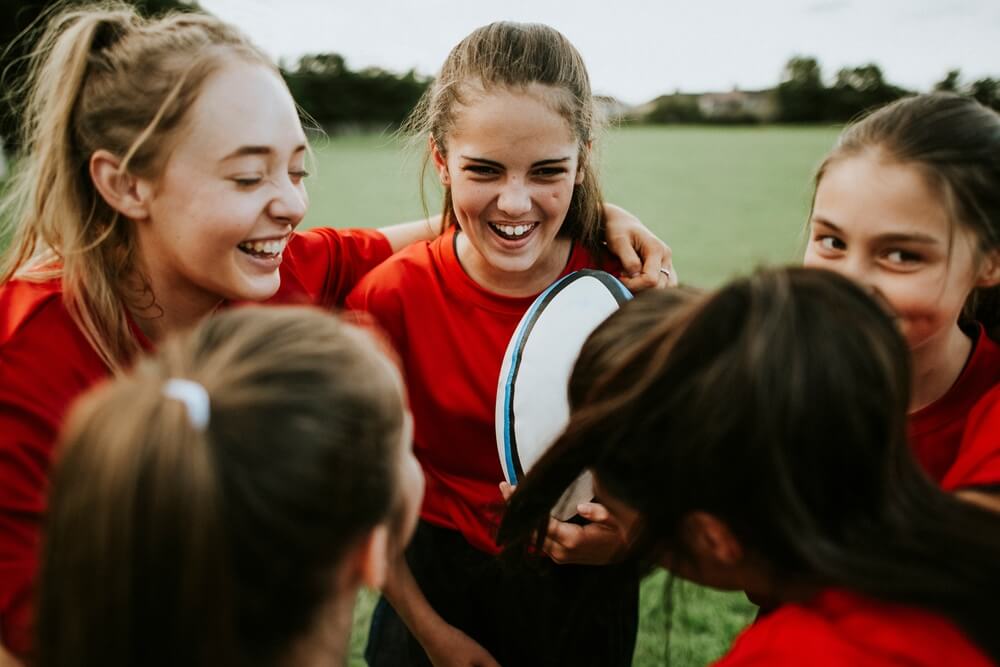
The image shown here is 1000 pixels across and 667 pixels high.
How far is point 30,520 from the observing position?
4.30 feet

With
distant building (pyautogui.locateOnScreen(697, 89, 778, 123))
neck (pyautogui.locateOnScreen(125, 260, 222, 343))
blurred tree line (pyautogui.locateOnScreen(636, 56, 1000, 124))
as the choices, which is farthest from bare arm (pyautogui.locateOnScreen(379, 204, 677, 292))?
distant building (pyautogui.locateOnScreen(697, 89, 778, 123))

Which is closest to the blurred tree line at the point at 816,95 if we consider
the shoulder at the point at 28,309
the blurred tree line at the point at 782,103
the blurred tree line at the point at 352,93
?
the blurred tree line at the point at 782,103

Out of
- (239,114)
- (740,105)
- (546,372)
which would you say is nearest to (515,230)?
(546,372)

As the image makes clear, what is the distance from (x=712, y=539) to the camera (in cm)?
119

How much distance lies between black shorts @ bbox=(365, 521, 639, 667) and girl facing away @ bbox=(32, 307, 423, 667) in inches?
35.4

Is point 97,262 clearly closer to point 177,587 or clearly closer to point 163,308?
point 163,308

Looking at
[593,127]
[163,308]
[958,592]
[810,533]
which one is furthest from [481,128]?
[958,592]

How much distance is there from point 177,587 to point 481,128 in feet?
4.16

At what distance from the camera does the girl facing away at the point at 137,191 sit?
148 cm

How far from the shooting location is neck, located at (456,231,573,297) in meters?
1.96

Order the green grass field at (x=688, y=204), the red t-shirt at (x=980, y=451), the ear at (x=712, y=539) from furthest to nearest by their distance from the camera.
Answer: the green grass field at (x=688, y=204) < the red t-shirt at (x=980, y=451) < the ear at (x=712, y=539)

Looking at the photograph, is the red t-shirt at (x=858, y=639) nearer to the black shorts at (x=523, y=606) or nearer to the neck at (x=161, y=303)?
the black shorts at (x=523, y=606)

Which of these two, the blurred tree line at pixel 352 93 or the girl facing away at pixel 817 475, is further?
the blurred tree line at pixel 352 93

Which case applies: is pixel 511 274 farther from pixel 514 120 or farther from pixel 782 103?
pixel 782 103
